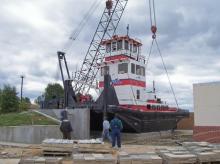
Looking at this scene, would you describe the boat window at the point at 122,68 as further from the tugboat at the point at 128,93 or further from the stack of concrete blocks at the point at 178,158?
the stack of concrete blocks at the point at 178,158

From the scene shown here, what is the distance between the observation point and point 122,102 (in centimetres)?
2545

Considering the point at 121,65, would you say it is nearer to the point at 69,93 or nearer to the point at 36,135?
the point at 69,93

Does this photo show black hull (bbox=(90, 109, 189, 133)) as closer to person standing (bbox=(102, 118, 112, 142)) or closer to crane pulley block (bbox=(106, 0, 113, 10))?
person standing (bbox=(102, 118, 112, 142))

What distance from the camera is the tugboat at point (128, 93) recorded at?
23.0 metres

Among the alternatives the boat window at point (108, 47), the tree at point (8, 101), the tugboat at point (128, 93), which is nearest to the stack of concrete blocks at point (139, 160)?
the tugboat at point (128, 93)

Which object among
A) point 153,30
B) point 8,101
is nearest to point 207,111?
point 153,30

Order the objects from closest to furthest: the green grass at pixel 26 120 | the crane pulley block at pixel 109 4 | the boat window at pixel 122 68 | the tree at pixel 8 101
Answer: the green grass at pixel 26 120 → the boat window at pixel 122 68 → the crane pulley block at pixel 109 4 → the tree at pixel 8 101

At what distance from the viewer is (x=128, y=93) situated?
83.6ft

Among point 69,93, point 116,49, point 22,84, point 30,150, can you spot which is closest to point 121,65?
point 116,49

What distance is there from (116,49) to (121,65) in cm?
152

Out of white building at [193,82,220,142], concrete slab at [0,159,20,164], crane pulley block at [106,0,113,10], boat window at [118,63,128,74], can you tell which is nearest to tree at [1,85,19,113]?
crane pulley block at [106,0,113,10]

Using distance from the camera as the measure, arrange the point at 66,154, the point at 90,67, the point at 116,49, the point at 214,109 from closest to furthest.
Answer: the point at 66,154, the point at 214,109, the point at 116,49, the point at 90,67

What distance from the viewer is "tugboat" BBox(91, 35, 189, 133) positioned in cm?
2305

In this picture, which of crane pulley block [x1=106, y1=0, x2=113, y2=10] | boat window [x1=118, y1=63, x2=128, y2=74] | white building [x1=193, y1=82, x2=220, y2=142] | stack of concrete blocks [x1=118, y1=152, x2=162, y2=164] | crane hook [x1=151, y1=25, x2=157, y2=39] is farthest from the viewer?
crane pulley block [x1=106, y1=0, x2=113, y2=10]
